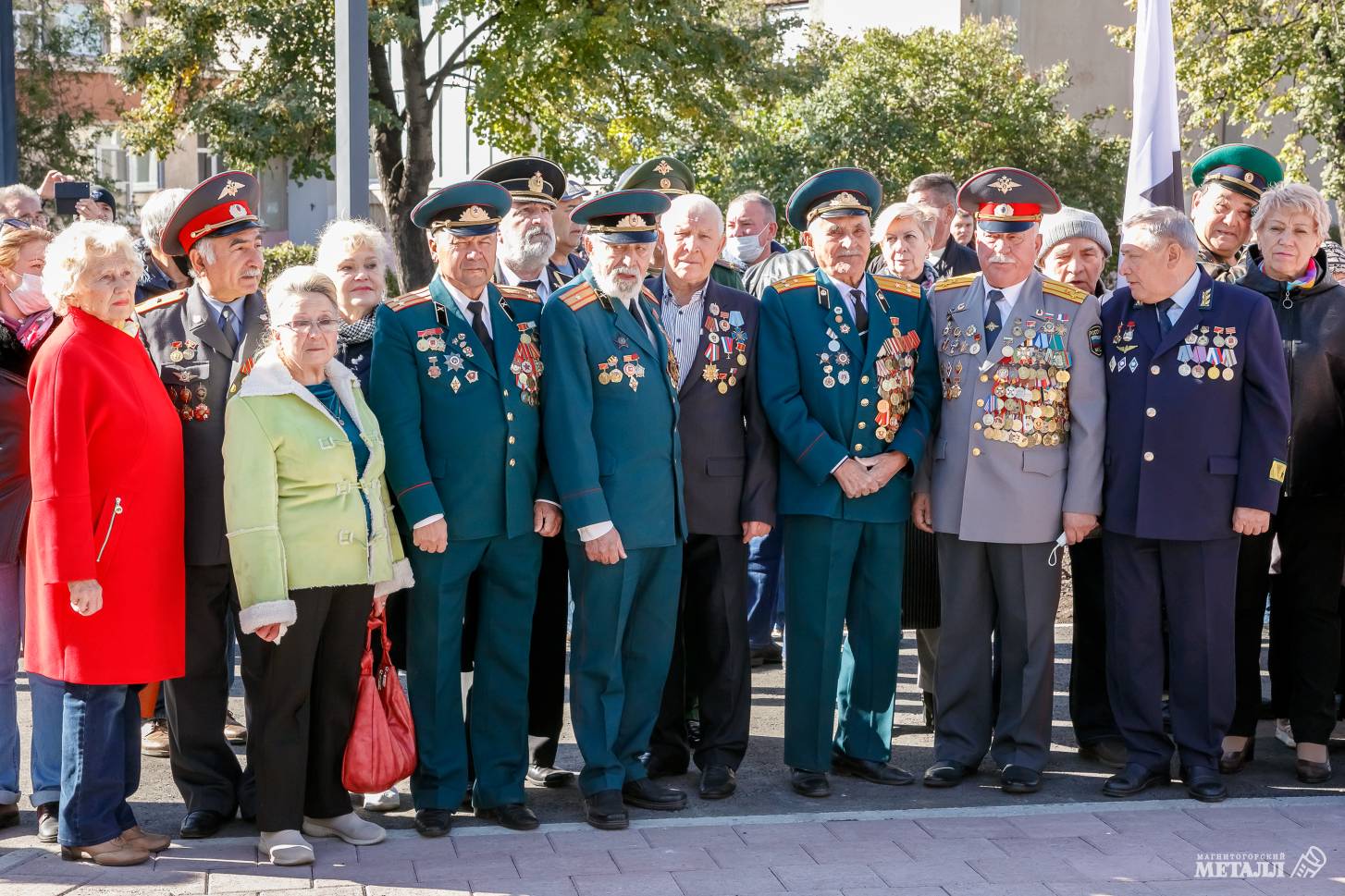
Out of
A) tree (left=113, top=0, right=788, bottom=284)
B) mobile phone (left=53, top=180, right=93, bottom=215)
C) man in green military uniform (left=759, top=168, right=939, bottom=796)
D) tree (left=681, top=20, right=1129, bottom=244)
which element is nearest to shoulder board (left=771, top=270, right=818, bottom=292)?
man in green military uniform (left=759, top=168, right=939, bottom=796)

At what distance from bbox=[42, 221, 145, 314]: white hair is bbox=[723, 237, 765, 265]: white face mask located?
378 centimetres

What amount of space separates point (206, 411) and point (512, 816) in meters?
1.64

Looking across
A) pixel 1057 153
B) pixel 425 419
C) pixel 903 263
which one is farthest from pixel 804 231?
pixel 1057 153

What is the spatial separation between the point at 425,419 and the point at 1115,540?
2491mm

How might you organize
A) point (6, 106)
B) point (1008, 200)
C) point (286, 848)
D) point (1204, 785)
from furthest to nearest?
1. point (6, 106)
2. point (1008, 200)
3. point (1204, 785)
4. point (286, 848)

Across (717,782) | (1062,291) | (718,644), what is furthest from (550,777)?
(1062,291)

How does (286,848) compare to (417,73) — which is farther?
(417,73)

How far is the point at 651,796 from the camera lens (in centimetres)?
517

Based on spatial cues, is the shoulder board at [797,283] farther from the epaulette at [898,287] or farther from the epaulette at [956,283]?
the epaulette at [956,283]

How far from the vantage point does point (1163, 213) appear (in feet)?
17.7

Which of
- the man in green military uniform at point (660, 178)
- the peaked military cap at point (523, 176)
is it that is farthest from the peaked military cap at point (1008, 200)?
the peaked military cap at point (523, 176)

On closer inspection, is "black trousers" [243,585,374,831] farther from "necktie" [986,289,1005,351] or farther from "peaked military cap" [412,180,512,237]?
"necktie" [986,289,1005,351]

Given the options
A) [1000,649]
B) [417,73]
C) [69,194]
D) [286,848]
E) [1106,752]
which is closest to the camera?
[286,848]

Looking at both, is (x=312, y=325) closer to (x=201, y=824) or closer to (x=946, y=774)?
(x=201, y=824)
